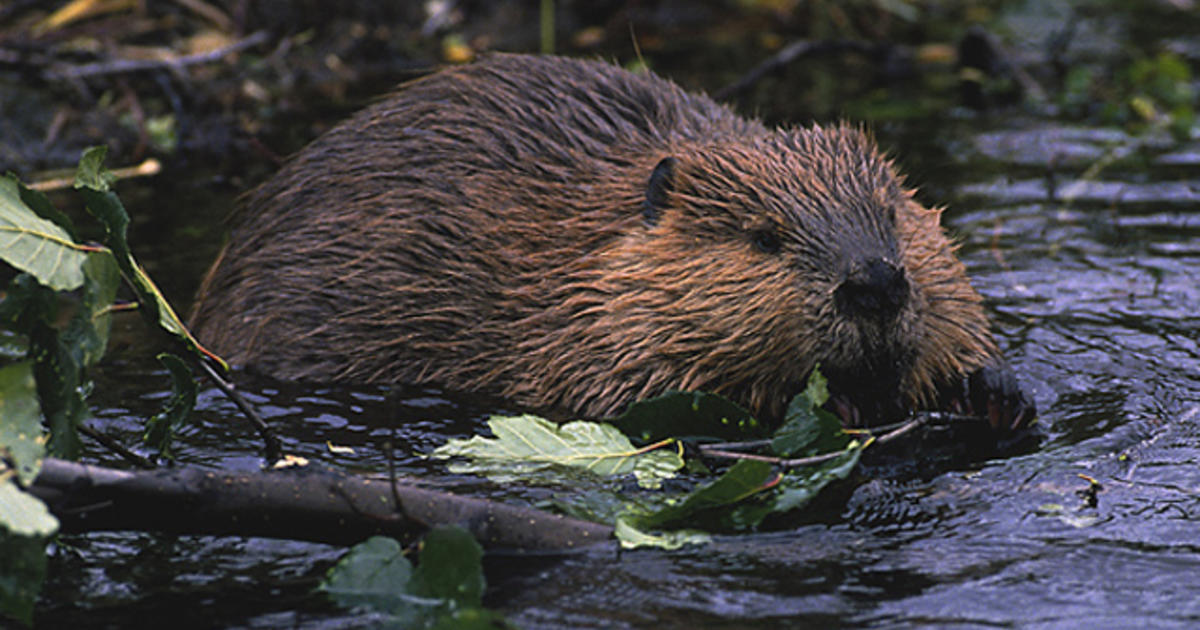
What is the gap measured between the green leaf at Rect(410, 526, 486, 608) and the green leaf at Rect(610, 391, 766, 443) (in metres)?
0.87

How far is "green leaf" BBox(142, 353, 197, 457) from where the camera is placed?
318 centimetres

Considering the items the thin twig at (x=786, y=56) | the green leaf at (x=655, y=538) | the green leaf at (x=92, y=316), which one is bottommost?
the green leaf at (x=655, y=538)

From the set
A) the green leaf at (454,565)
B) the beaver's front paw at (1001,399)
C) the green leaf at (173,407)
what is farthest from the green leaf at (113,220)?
the beaver's front paw at (1001,399)

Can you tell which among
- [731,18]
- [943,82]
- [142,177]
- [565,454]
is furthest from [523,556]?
[731,18]

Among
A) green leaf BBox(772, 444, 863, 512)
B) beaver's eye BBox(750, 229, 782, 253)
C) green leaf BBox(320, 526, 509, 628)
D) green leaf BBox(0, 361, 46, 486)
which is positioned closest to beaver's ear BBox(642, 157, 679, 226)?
beaver's eye BBox(750, 229, 782, 253)

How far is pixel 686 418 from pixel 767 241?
488 millimetres

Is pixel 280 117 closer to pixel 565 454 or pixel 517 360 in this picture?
pixel 517 360

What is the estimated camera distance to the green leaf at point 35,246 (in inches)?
109

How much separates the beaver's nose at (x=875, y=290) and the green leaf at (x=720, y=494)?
52cm

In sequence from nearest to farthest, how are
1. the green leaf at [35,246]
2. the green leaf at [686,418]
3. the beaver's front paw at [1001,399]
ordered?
the green leaf at [35,246], the green leaf at [686,418], the beaver's front paw at [1001,399]

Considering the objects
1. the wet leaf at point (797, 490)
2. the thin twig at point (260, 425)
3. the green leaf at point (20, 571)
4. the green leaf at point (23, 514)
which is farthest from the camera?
the thin twig at point (260, 425)

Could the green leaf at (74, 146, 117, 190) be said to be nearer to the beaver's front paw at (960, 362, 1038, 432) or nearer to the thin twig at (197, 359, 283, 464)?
the thin twig at (197, 359, 283, 464)

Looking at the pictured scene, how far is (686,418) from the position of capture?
3455 mm

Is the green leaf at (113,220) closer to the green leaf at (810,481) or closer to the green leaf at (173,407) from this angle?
the green leaf at (173,407)
